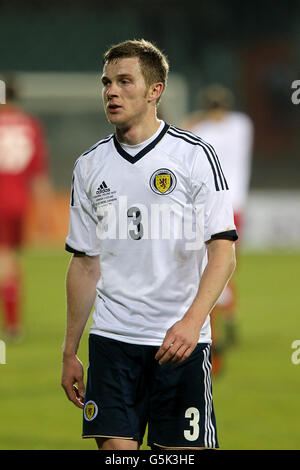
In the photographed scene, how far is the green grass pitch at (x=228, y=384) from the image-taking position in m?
5.30

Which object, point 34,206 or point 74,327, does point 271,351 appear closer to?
point 74,327

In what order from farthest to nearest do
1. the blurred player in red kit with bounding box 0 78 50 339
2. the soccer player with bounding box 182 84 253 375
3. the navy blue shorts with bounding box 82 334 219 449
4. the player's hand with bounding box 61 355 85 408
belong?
the blurred player in red kit with bounding box 0 78 50 339 < the soccer player with bounding box 182 84 253 375 < the player's hand with bounding box 61 355 85 408 < the navy blue shorts with bounding box 82 334 219 449

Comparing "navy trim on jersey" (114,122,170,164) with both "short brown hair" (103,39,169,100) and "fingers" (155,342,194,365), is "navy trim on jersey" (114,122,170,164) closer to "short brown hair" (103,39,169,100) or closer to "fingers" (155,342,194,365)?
"short brown hair" (103,39,169,100)

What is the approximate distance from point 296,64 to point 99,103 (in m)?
8.25

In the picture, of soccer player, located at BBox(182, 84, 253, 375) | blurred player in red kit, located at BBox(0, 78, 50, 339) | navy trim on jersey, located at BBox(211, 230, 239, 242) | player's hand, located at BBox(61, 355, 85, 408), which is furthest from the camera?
blurred player in red kit, located at BBox(0, 78, 50, 339)

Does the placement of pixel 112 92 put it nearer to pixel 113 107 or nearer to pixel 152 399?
pixel 113 107

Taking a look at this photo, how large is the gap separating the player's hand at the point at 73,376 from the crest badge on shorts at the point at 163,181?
0.66 metres

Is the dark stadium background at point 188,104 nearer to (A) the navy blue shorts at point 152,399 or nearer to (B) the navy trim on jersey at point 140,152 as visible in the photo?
(A) the navy blue shorts at point 152,399

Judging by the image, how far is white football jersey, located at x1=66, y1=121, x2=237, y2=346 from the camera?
326 cm

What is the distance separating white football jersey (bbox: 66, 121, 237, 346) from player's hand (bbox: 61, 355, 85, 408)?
0.57 ft

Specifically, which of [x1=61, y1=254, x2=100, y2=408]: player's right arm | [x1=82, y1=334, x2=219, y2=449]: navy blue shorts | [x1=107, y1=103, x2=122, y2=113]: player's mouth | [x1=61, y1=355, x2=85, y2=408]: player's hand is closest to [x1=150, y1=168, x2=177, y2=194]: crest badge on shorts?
[x1=107, y1=103, x2=122, y2=113]: player's mouth

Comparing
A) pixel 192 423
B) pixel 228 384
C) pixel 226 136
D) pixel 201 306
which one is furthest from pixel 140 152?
pixel 226 136

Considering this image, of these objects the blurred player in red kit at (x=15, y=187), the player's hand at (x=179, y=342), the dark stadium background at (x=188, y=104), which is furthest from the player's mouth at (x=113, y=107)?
the blurred player in red kit at (x=15, y=187)

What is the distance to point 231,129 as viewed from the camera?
7965 millimetres
